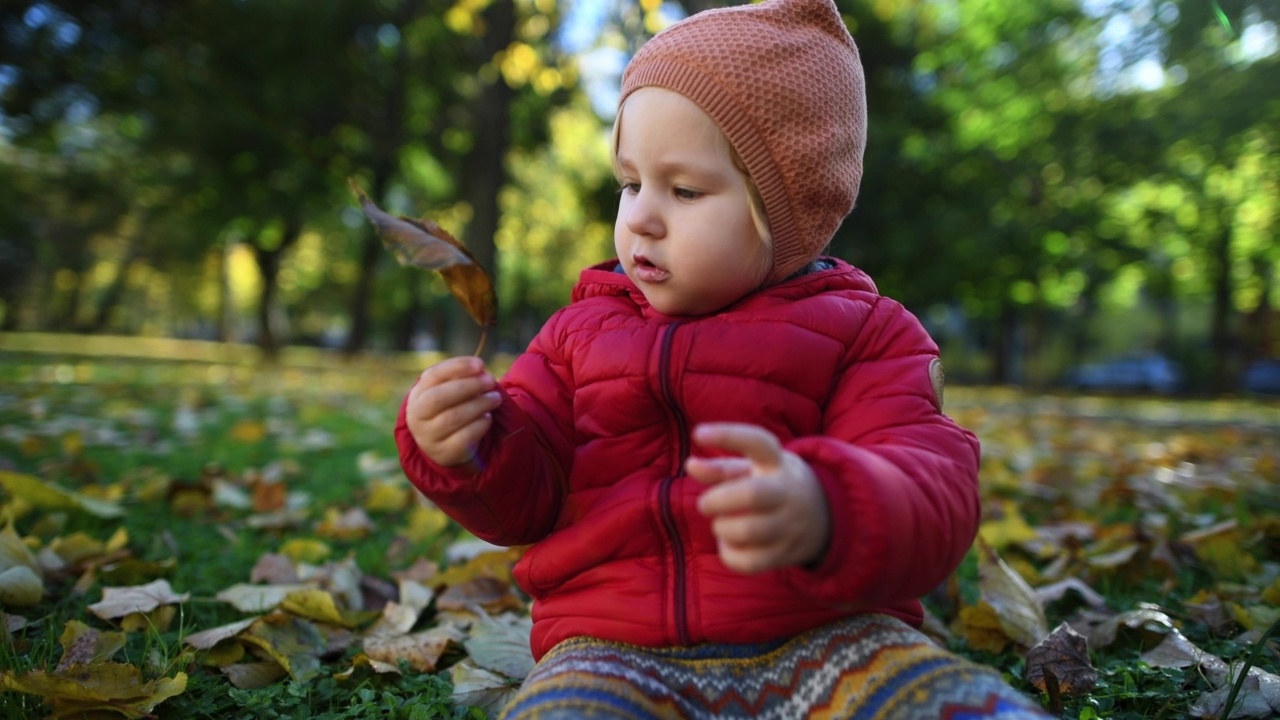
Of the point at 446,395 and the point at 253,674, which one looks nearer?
the point at 446,395

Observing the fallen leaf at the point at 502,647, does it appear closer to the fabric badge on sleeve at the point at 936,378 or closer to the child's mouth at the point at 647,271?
the child's mouth at the point at 647,271

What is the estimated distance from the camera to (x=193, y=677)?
1.53 m

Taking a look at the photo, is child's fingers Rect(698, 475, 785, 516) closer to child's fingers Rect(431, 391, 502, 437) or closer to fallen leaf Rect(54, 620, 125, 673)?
child's fingers Rect(431, 391, 502, 437)

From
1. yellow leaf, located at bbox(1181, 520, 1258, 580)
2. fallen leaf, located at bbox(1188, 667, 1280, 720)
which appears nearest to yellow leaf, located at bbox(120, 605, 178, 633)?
fallen leaf, located at bbox(1188, 667, 1280, 720)

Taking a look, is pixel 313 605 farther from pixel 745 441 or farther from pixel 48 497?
pixel 745 441

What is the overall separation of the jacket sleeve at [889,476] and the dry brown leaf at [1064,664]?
527 mm

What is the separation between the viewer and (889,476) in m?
1.03

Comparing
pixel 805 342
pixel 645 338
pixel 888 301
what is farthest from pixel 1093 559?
pixel 645 338

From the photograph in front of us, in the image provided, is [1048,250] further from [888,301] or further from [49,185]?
[49,185]

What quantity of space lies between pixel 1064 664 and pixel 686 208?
1.06 m

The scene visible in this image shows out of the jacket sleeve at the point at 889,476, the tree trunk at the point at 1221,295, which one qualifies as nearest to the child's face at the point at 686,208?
the jacket sleeve at the point at 889,476

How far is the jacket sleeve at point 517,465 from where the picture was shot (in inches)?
50.9

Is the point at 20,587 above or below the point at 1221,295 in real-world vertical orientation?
below

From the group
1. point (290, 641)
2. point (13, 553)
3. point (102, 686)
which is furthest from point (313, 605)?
point (13, 553)
